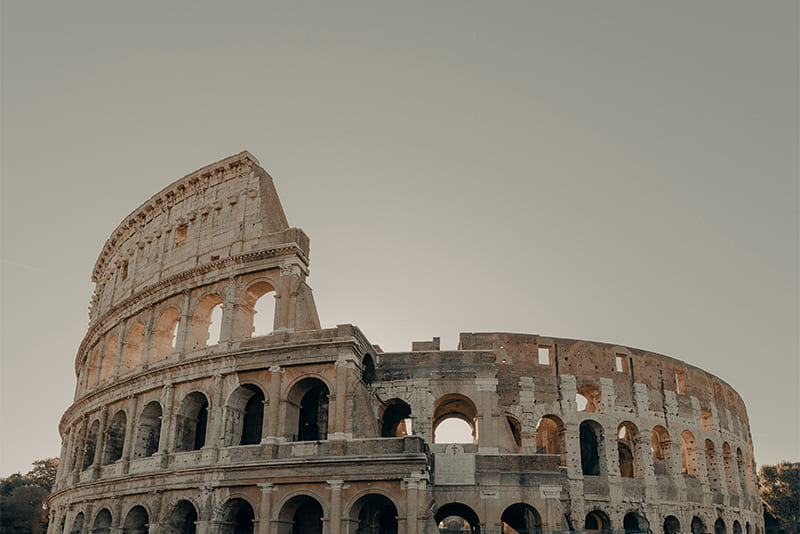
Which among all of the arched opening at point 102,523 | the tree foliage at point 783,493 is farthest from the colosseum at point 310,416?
the tree foliage at point 783,493

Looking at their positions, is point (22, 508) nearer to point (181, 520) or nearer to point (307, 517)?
point (181, 520)

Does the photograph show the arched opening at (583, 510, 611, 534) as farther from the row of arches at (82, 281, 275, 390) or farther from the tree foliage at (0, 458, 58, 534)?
the tree foliage at (0, 458, 58, 534)

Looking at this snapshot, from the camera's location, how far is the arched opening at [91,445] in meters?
26.8

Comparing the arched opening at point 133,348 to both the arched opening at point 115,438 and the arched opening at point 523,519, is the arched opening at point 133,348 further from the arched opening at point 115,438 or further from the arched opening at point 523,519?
the arched opening at point 523,519

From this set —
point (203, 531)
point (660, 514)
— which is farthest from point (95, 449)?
point (660, 514)

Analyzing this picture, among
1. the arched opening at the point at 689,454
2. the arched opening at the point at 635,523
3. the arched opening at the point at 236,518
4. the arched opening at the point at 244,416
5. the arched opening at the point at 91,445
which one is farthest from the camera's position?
the arched opening at the point at 689,454

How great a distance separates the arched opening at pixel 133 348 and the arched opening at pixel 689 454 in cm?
2415

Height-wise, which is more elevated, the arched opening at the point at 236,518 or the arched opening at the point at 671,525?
the arched opening at the point at 671,525

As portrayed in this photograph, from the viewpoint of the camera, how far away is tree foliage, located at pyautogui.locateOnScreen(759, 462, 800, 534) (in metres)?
40.0

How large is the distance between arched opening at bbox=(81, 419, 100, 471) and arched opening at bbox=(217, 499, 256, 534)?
8.24m

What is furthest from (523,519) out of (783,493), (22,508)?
(22,508)

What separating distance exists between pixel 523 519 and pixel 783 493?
27039 millimetres

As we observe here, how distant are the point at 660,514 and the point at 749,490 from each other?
997 centimetres

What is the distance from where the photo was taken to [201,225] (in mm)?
26031
